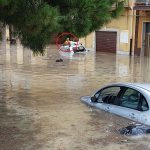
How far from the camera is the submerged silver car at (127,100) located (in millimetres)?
9852

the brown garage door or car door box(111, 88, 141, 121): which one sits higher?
the brown garage door

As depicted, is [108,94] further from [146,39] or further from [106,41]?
[106,41]

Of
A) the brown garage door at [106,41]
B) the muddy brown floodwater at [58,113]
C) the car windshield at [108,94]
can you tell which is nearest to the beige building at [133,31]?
the brown garage door at [106,41]

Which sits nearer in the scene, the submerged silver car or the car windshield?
the submerged silver car

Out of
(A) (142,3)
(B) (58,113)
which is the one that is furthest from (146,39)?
(B) (58,113)

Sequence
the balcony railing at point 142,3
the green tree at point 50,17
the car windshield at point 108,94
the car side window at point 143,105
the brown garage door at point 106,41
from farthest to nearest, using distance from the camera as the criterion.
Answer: the brown garage door at point 106,41 < the balcony railing at point 142,3 < the car windshield at point 108,94 < the car side window at point 143,105 < the green tree at point 50,17

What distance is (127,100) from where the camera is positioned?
10.6m

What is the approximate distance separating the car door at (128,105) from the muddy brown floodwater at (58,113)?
21 cm

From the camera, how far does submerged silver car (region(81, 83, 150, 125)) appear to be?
388 inches

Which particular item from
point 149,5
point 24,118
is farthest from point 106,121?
point 149,5

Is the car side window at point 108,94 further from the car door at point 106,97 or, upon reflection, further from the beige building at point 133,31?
the beige building at point 133,31

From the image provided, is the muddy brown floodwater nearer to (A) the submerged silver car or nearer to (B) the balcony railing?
(A) the submerged silver car

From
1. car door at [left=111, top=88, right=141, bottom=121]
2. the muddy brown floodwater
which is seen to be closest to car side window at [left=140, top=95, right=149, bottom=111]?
car door at [left=111, top=88, right=141, bottom=121]

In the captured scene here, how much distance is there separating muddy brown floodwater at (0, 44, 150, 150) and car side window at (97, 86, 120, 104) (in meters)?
0.39
